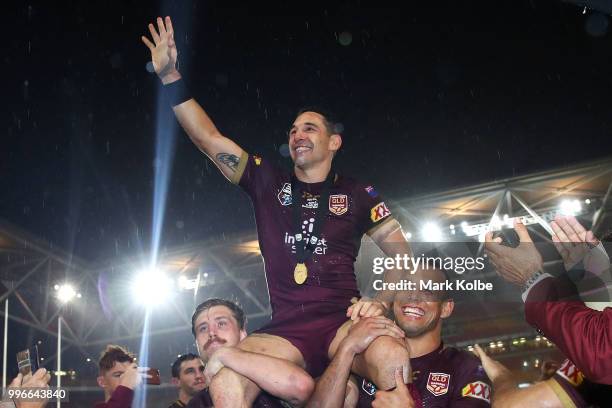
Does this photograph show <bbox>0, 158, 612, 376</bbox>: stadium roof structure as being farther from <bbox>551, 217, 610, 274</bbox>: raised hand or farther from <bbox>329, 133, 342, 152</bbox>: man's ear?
<bbox>551, 217, 610, 274</bbox>: raised hand

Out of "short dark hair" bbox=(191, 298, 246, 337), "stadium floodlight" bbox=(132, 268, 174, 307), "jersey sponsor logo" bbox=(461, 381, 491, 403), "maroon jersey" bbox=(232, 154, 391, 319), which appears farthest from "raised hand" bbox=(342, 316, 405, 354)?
"stadium floodlight" bbox=(132, 268, 174, 307)

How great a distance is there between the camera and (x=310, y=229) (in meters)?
3.69

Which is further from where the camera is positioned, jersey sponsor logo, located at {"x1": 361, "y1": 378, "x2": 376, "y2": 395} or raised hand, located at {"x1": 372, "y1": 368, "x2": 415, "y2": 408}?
jersey sponsor logo, located at {"x1": 361, "y1": 378, "x2": 376, "y2": 395}

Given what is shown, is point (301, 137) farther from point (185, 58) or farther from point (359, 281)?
point (359, 281)

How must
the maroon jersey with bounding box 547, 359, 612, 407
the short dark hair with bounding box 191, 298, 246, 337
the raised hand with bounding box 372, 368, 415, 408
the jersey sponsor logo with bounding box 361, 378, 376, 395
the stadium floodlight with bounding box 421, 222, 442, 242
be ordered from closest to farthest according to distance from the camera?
1. the raised hand with bounding box 372, 368, 415, 408
2. the maroon jersey with bounding box 547, 359, 612, 407
3. the jersey sponsor logo with bounding box 361, 378, 376, 395
4. the short dark hair with bounding box 191, 298, 246, 337
5. the stadium floodlight with bounding box 421, 222, 442, 242

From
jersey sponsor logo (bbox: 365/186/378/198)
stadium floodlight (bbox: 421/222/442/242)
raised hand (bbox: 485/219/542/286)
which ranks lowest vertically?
raised hand (bbox: 485/219/542/286)

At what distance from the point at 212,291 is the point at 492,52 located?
853 centimetres

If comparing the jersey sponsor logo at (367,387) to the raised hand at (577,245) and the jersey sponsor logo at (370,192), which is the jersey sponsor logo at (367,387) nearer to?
the jersey sponsor logo at (370,192)

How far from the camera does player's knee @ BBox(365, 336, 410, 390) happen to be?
3.01 meters

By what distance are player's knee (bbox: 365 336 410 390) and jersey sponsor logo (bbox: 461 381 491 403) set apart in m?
0.96

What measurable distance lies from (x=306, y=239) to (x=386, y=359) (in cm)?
93

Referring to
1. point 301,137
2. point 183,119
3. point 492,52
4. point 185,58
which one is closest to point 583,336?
point 301,137

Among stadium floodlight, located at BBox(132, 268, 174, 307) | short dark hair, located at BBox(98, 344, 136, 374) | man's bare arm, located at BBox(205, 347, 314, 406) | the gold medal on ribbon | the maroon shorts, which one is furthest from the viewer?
stadium floodlight, located at BBox(132, 268, 174, 307)

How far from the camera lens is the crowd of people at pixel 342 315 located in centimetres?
285
